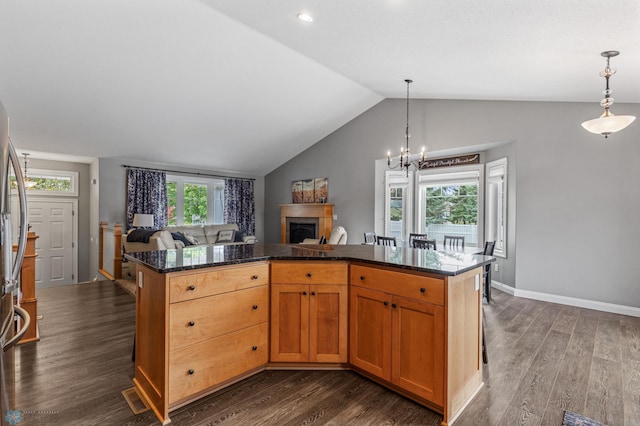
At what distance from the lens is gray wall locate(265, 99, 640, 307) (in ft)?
13.6

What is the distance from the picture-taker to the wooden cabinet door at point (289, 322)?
2.51 m

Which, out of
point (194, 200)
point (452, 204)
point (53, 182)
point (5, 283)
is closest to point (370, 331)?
point (5, 283)

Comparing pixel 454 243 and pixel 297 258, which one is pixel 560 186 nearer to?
pixel 454 243

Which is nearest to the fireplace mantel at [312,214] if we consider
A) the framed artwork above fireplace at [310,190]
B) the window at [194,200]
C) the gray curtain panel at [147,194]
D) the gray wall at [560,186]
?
the framed artwork above fireplace at [310,190]

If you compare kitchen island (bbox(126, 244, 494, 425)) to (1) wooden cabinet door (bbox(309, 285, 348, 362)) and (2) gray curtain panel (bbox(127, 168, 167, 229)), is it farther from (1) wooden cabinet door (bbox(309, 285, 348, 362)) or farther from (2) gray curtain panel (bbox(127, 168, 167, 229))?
(2) gray curtain panel (bbox(127, 168, 167, 229))

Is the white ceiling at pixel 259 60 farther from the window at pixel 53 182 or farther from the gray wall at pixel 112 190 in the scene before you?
the window at pixel 53 182

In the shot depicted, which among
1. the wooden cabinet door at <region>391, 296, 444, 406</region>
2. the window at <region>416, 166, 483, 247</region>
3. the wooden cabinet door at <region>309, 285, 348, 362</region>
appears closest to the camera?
the wooden cabinet door at <region>391, 296, 444, 406</region>

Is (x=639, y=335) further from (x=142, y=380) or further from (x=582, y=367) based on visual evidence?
(x=142, y=380)

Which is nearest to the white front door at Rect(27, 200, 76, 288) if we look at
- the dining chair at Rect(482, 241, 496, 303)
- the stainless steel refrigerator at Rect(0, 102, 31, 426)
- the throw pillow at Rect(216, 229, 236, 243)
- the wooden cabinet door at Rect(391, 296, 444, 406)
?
the throw pillow at Rect(216, 229, 236, 243)

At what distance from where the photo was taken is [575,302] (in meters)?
4.46

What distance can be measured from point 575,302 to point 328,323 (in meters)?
3.99

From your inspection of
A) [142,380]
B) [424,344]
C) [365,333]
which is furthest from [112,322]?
[424,344]

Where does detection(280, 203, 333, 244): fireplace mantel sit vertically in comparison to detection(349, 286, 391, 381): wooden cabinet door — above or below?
above

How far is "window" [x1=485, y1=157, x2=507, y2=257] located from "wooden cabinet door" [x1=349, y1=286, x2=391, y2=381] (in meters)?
4.02
